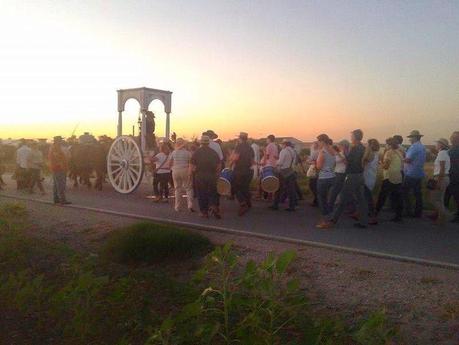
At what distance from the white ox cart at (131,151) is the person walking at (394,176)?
7.28 m

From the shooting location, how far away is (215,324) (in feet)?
13.6

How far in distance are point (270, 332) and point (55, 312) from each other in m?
2.19

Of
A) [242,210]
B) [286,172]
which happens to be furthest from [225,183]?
[286,172]

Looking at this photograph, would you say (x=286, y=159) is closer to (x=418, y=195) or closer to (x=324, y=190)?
(x=324, y=190)

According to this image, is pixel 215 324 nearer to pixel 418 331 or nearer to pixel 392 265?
pixel 418 331

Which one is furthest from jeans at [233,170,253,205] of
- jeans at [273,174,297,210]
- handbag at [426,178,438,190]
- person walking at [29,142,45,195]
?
person walking at [29,142,45,195]

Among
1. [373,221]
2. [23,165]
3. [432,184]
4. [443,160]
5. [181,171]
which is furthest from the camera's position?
[23,165]

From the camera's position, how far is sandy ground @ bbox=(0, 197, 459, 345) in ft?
16.4

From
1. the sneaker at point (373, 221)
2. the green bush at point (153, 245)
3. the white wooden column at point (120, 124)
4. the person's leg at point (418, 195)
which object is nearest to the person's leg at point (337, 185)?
the sneaker at point (373, 221)

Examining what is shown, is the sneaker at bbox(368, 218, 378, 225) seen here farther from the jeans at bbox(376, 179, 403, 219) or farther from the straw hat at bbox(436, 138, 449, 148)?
the straw hat at bbox(436, 138, 449, 148)

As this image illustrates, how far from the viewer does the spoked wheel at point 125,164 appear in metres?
15.8

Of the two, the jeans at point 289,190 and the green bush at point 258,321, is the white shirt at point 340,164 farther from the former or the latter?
the green bush at point 258,321

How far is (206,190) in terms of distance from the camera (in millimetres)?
11336

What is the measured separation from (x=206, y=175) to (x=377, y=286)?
5838mm
